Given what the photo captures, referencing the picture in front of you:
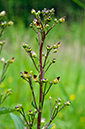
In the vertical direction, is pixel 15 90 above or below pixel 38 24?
above

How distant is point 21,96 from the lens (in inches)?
92.0

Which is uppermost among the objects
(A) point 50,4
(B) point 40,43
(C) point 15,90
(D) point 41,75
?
(A) point 50,4

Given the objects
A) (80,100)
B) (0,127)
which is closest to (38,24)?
(0,127)

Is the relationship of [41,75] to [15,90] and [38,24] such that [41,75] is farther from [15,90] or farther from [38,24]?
[15,90]

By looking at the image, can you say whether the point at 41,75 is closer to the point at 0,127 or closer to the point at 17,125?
the point at 17,125

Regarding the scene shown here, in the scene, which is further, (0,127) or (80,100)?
(80,100)

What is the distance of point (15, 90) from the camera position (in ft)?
8.14

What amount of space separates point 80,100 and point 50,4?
9.16 m

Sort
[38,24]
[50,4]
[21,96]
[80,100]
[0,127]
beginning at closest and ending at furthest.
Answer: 1. [38,24]
2. [0,127]
3. [21,96]
4. [80,100]
5. [50,4]

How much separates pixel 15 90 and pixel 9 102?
248 mm

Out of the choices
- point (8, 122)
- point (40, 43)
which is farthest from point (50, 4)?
point (40, 43)

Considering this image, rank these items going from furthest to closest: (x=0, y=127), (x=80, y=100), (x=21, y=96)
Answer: (x=80, y=100) → (x=21, y=96) → (x=0, y=127)

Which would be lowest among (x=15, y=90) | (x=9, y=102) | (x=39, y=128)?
(x=39, y=128)

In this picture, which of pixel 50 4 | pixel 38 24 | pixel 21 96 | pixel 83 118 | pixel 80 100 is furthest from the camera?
pixel 50 4
